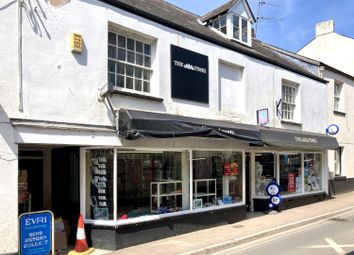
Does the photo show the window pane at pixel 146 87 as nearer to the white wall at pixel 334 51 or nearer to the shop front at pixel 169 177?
the shop front at pixel 169 177

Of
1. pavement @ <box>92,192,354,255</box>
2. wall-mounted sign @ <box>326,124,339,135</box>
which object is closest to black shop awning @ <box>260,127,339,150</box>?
wall-mounted sign @ <box>326,124,339,135</box>

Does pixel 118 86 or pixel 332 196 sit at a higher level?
pixel 118 86

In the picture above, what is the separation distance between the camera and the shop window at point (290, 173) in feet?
56.3

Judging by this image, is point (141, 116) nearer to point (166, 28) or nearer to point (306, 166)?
point (166, 28)

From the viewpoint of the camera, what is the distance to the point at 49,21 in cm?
886

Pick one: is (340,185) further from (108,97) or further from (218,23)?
(108,97)

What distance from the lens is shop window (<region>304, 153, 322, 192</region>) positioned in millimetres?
18562

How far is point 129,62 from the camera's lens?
10.8m

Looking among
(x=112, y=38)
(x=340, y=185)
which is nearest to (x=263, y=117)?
(x=112, y=38)

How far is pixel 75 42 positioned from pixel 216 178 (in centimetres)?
639

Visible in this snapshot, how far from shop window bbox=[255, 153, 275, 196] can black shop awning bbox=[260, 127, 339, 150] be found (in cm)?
110

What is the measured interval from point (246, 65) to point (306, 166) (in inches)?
249

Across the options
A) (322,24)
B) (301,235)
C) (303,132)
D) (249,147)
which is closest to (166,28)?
(249,147)

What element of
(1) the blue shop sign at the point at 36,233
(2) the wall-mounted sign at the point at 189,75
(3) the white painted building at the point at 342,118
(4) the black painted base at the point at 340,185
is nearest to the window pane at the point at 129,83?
(2) the wall-mounted sign at the point at 189,75
